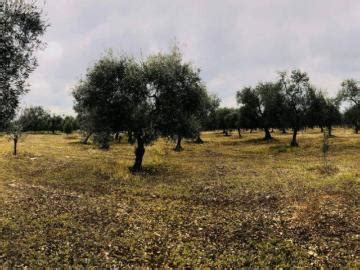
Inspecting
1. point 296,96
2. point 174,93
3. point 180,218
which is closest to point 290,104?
point 296,96

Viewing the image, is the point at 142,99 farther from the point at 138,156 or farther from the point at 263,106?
the point at 263,106

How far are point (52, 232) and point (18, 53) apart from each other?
32.7ft

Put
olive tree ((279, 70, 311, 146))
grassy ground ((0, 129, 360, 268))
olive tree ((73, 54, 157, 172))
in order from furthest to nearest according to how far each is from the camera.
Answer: olive tree ((279, 70, 311, 146)) → olive tree ((73, 54, 157, 172)) → grassy ground ((0, 129, 360, 268))

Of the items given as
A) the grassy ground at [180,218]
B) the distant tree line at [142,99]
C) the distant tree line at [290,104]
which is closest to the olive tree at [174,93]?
the distant tree line at [142,99]

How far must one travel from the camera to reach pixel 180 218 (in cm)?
2356

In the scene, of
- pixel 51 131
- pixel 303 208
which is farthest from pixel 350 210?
pixel 51 131

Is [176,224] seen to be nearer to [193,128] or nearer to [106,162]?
[193,128]

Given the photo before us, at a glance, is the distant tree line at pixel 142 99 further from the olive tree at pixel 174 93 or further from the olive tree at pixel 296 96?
the olive tree at pixel 296 96

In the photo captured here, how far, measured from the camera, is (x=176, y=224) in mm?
22250

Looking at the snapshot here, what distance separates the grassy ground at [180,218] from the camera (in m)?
17.1

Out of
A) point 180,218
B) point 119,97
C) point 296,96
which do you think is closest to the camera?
point 180,218

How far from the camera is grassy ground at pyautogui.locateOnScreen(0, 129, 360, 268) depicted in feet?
56.0

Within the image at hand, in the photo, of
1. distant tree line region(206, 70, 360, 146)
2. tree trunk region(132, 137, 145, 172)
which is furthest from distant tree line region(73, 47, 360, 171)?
distant tree line region(206, 70, 360, 146)

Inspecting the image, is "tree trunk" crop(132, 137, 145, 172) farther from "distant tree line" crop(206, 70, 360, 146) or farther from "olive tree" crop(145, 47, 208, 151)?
"distant tree line" crop(206, 70, 360, 146)
